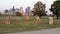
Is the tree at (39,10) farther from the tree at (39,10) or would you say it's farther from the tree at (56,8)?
the tree at (56,8)

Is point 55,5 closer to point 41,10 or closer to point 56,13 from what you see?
point 56,13

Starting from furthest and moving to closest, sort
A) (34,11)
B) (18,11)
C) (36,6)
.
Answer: (18,11) < (36,6) < (34,11)

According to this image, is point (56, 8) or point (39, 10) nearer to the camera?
point (56, 8)

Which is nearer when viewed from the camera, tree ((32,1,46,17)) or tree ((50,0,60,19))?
tree ((50,0,60,19))

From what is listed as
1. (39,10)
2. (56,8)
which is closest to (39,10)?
(39,10)

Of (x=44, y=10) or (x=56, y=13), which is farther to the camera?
(x=44, y=10)

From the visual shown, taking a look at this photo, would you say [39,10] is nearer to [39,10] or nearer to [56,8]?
[39,10]

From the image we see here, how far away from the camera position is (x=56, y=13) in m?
62.6

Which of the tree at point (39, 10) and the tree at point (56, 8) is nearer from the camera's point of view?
the tree at point (56, 8)

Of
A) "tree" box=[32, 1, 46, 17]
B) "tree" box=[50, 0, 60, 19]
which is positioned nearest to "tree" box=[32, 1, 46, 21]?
"tree" box=[32, 1, 46, 17]

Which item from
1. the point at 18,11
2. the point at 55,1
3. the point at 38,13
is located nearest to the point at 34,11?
the point at 38,13

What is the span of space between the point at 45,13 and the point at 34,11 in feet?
19.3

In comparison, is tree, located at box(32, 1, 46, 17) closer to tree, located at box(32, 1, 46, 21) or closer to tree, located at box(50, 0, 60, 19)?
tree, located at box(32, 1, 46, 21)

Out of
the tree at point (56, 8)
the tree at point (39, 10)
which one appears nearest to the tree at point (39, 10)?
the tree at point (39, 10)
